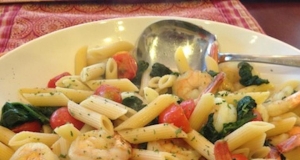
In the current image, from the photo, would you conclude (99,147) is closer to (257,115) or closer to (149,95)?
(149,95)

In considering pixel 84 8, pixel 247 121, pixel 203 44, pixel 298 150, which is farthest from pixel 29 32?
pixel 298 150

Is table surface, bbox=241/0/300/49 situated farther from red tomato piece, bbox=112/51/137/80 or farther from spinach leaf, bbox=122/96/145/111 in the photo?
spinach leaf, bbox=122/96/145/111

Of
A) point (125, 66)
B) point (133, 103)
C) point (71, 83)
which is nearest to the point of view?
point (133, 103)

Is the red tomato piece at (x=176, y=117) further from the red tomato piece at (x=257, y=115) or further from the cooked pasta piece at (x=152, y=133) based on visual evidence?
the red tomato piece at (x=257, y=115)

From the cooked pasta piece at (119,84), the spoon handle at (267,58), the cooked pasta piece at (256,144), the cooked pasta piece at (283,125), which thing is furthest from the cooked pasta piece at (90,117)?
the spoon handle at (267,58)

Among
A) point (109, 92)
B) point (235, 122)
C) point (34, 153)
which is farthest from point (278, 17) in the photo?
point (34, 153)
